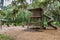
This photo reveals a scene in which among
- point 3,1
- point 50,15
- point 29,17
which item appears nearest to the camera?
point 29,17

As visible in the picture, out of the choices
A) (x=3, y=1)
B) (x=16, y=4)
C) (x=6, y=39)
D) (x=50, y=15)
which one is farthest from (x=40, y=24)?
(x=3, y=1)

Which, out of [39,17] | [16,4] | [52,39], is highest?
[16,4]

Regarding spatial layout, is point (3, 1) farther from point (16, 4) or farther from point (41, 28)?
point (16, 4)

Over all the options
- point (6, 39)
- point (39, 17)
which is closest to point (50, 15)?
point (39, 17)

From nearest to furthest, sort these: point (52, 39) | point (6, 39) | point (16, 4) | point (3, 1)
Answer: point (6, 39), point (52, 39), point (16, 4), point (3, 1)

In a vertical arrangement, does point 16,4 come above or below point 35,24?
above

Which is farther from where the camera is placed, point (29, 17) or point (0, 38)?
point (29, 17)

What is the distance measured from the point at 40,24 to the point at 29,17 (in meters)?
0.77

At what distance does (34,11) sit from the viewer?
34.4 feet

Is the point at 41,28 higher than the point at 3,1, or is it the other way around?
the point at 3,1

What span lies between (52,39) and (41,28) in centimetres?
322

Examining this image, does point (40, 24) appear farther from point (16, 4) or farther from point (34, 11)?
point (16, 4)

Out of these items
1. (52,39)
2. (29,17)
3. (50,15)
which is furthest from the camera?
(50,15)

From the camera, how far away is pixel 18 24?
13039mm
